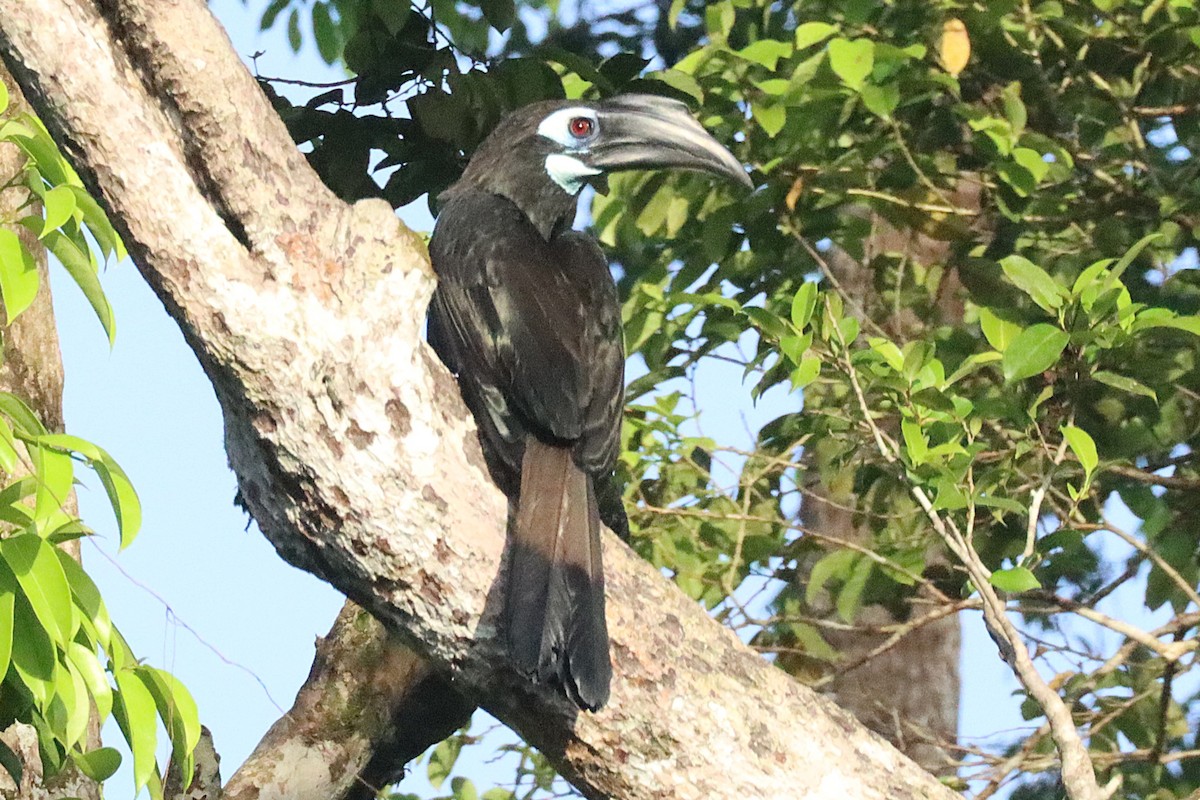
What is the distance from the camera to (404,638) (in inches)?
82.5

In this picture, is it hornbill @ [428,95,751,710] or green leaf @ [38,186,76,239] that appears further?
hornbill @ [428,95,751,710]

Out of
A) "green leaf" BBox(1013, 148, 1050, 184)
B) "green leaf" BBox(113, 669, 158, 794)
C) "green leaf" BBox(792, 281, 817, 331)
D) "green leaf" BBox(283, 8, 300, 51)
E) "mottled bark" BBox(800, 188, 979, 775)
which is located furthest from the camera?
"mottled bark" BBox(800, 188, 979, 775)

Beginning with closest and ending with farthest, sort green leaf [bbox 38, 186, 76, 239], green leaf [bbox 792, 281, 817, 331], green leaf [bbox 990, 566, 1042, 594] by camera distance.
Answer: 1. green leaf [bbox 38, 186, 76, 239]
2. green leaf [bbox 990, 566, 1042, 594]
3. green leaf [bbox 792, 281, 817, 331]

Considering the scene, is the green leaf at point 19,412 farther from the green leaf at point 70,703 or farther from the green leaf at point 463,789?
A: the green leaf at point 463,789


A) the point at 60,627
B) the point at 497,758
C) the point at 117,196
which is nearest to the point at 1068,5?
the point at 497,758

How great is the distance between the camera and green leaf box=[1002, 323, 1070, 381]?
2260mm

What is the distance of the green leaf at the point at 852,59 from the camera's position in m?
2.90

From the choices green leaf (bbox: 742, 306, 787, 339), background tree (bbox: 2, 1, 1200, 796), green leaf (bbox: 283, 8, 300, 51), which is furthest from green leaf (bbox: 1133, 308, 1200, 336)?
green leaf (bbox: 283, 8, 300, 51)

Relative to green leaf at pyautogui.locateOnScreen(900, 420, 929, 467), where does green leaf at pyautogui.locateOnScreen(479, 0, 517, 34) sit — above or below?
above

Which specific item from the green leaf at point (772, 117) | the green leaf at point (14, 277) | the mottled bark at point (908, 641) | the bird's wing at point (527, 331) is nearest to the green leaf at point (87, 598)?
the green leaf at point (14, 277)

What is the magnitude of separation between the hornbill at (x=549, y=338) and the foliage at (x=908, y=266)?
0.12m

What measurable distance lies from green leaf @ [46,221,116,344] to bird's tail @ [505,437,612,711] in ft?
1.98

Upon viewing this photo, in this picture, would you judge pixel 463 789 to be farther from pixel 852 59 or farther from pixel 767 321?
pixel 852 59

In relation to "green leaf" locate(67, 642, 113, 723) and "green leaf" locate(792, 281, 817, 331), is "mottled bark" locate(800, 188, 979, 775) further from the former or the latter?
"green leaf" locate(67, 642, 113, 723)
